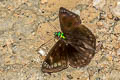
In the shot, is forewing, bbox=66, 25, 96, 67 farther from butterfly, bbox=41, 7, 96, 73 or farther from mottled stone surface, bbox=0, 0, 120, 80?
mottled stone surface, bbox=0, 0, 120, 80

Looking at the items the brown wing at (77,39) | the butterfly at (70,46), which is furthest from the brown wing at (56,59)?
the brown wing at (77,39)

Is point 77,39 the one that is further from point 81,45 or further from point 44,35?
point 44,35

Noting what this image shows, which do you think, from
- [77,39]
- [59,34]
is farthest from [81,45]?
[59,34]

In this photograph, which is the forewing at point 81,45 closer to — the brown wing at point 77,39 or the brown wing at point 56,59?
the brown wing at point 77,39

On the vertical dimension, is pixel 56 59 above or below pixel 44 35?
below

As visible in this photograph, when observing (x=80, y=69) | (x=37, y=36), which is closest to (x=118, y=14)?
(x=80, y=69)

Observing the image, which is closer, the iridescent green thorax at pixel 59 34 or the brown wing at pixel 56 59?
the brown wing at pixel 56 59
